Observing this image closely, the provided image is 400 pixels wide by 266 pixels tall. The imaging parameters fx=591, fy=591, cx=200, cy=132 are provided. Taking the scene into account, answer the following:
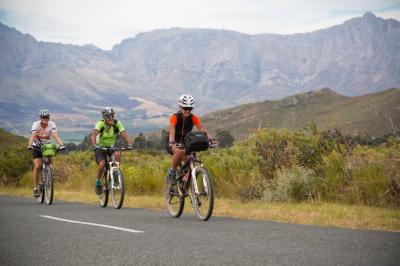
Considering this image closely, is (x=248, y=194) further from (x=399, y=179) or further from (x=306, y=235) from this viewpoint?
(x=306, y=235)

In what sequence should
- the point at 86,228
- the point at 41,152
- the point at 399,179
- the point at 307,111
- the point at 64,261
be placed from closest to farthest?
the point at 64,261 < the point at 86,228 < the point at 399,179 < the point at 41,152 < the point at 307,111

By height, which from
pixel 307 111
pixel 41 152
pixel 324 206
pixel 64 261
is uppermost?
pixel 307 111

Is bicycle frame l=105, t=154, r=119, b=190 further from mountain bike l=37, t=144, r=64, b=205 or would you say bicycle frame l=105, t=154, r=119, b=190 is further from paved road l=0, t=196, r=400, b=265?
paved road l=0, t=196, r=400, b=265

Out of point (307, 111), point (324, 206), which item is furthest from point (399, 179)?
point (307, 111)

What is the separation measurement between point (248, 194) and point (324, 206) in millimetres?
3131

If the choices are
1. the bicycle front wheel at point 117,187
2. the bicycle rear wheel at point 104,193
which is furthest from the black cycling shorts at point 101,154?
the bicycle front wheel at point 117,187

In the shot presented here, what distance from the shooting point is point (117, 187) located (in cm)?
1416

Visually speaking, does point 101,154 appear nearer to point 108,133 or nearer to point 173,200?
point 108,133

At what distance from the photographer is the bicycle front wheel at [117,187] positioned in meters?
13.9

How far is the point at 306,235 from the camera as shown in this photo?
27.6ft

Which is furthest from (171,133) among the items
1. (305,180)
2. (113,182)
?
(305,180)

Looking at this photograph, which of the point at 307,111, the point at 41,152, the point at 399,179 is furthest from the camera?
the point at 307,111

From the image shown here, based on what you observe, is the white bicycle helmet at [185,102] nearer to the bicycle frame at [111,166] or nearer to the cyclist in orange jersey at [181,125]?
A: the cyclist in orange jersey at [181,125]

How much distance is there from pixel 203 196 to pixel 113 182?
4275 millimetres
